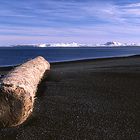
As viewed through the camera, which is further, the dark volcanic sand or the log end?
the log end

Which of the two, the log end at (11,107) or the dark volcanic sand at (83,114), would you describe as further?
the log end at (11,107)

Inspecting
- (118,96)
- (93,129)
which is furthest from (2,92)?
(118,96)

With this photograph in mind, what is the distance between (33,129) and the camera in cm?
804

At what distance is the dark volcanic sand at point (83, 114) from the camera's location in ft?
25.3

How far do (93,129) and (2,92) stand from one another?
84.3 inches

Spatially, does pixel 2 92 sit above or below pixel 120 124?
above

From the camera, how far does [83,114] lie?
9211mm

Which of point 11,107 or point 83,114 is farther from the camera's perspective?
point 83,114

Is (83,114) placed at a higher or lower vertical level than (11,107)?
lower

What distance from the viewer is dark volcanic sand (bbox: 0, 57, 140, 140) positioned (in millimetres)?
7711

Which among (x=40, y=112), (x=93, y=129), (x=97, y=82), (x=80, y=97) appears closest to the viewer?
(x=93, y=129)

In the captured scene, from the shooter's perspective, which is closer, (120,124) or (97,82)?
(120,124)

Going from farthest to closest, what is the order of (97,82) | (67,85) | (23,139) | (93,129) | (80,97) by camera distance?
1. (97,82)
2. (67,85)
3. (80,97)
4. (93,129)
5. (23,139)

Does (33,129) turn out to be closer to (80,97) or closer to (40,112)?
(40,112)
